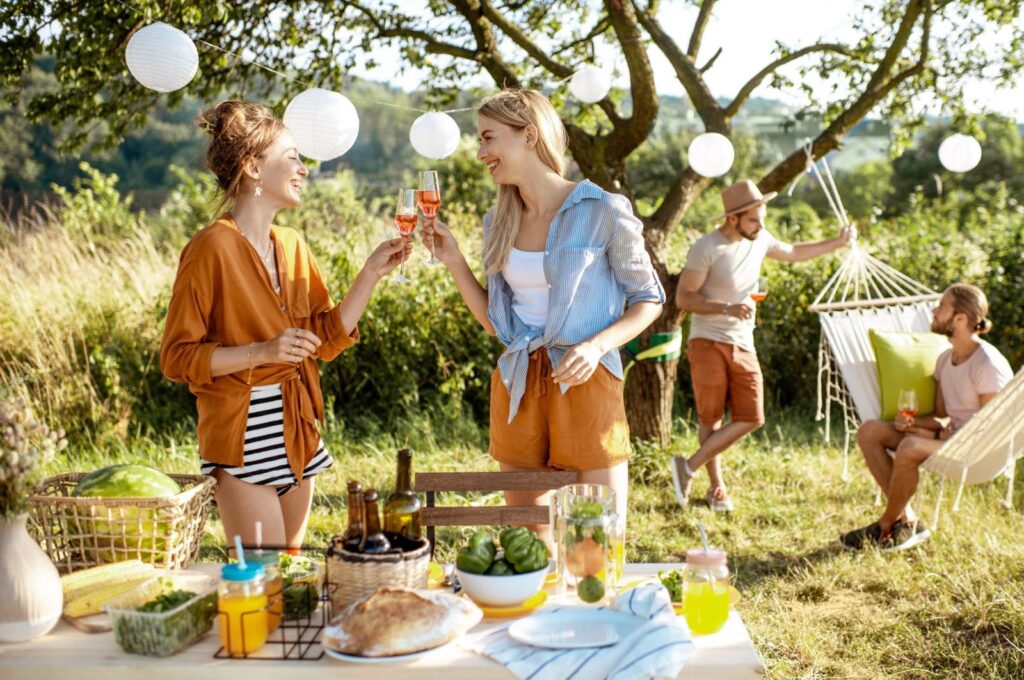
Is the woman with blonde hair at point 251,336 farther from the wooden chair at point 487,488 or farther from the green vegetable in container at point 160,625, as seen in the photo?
the green vegetable in container at point 160,625

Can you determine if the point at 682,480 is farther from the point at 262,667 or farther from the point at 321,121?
the point at 262,667

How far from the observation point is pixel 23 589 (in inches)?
66.7

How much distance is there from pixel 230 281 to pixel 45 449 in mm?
713

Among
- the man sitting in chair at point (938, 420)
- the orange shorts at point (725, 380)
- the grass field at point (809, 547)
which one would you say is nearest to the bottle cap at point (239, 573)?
the grass field at point (809, 547)

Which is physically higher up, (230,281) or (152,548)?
(230,281)

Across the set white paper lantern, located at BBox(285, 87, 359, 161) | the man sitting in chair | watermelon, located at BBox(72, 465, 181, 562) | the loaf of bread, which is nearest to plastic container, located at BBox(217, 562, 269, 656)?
the loaf of bread

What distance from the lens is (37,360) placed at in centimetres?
598

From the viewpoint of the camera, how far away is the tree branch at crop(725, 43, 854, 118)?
5172 millimetres

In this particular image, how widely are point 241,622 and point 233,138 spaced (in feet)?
4.13

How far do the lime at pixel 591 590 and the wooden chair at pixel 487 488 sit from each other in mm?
415

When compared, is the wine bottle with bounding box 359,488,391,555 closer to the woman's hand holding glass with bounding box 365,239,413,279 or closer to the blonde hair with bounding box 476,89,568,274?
the woman's hand holding glass with bounding box 365,239,413,279

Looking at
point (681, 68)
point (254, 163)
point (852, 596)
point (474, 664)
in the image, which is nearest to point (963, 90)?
point (681, 68)

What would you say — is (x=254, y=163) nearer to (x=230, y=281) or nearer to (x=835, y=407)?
(x=230, y=281)

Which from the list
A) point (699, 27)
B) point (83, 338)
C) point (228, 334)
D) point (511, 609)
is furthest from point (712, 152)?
point (83, 338)
